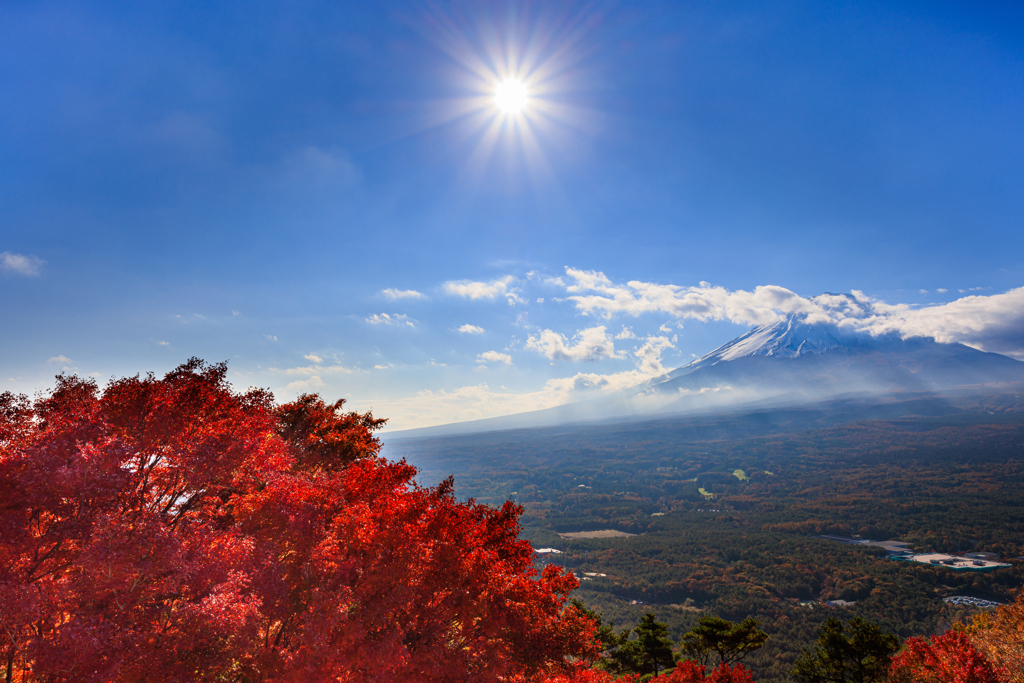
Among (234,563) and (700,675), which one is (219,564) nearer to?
(234,563)

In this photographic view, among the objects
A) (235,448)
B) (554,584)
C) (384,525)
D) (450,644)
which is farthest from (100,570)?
(554,584)

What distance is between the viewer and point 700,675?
987 inches

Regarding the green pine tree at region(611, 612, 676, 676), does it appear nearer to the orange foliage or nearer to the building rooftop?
the orange foliage

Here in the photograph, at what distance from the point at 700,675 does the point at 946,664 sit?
39.6 ft

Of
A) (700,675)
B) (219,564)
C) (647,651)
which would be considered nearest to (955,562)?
(647,651)

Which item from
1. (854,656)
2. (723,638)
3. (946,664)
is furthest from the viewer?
(854,656)

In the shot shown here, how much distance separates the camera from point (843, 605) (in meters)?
104

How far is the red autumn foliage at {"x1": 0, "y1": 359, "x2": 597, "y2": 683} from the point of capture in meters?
8.96

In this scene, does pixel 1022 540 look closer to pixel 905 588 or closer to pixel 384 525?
pixel 905 588

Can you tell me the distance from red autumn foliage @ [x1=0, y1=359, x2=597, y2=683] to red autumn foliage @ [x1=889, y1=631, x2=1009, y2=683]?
2040 cm

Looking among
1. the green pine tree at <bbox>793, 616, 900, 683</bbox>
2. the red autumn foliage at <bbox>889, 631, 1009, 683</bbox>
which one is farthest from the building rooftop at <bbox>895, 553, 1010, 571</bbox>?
the red autumn foliage at <bbox>889, 631, 1009, 683</bbox>

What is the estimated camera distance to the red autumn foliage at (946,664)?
19.6m

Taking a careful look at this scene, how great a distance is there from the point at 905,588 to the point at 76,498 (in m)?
162

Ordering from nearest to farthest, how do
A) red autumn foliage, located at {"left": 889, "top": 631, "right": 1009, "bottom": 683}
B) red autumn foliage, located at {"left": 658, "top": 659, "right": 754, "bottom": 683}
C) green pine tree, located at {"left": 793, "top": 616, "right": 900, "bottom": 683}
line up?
red autumn foliage, located at {"left": 889, "top": 631, "right": 1009, "bottom": 683} → red autumn foliage, located at {"left": 658, "top": 659, "right": 754, "bottom": 683} → green pine tree, located at {"left": 793, "top": 616, "right": 900, "bottom": 683}
